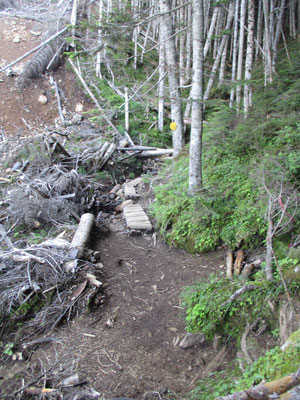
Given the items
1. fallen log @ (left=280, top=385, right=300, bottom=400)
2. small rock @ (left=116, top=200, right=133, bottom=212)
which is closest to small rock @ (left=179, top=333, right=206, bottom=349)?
fallen log @ (left=280, top=385, right=300, bottom=400)

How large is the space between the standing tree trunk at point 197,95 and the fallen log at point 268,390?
457 cm

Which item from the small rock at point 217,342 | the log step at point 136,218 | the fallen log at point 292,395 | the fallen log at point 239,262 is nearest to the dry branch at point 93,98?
the log step at point 136,218

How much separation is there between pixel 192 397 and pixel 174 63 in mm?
8077

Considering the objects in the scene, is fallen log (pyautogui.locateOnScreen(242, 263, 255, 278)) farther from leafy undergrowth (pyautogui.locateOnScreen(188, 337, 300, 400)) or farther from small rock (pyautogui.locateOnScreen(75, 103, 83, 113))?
small rock (pyautogui.locateOnScreen(75, 103, 83, 113))

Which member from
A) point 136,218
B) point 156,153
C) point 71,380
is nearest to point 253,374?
point 71,380

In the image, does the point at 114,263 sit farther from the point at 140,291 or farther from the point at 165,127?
the point at 165,127

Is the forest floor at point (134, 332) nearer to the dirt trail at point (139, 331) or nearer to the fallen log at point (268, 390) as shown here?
the dirt trail at point (139, 331)

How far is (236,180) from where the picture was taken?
18.9 feet

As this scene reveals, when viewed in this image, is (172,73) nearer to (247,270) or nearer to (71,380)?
(247,270)

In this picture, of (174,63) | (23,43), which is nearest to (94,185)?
(174,63)

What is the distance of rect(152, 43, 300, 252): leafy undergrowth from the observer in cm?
471

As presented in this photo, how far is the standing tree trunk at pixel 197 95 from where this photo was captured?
5.19m

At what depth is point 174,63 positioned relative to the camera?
26.1 feet

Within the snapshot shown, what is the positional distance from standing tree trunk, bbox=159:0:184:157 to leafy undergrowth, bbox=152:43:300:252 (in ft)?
5.33
